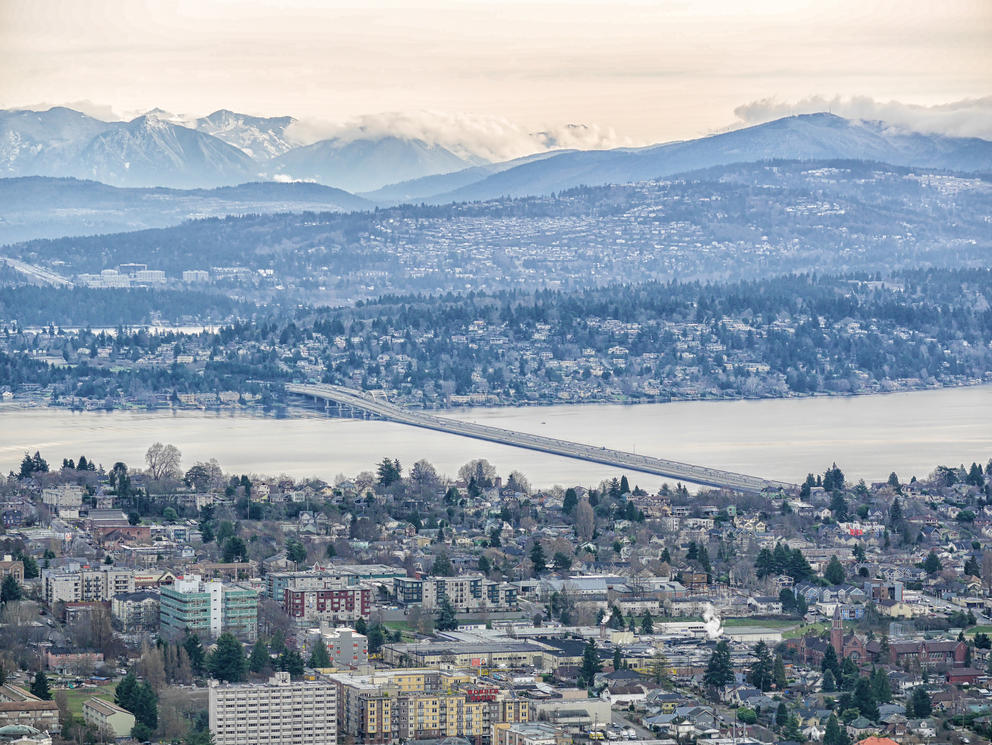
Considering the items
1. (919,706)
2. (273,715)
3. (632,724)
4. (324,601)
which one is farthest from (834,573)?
(273,715)

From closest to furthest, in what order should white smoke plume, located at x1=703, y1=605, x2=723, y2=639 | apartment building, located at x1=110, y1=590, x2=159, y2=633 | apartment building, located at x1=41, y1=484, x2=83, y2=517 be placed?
apartment building, located at x1=110, y1=590, x2=159, y2=633 < white smoke plume, located at x1=703, y1=605, x2=723, y2=639 < apartment building, located at x1=41, y1=484, x2=83, y2=517

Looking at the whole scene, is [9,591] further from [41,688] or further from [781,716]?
[781,716]

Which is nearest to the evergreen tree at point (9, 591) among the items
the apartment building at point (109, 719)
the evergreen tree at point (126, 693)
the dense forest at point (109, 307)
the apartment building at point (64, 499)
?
the evergreen tree at point (126, 693)

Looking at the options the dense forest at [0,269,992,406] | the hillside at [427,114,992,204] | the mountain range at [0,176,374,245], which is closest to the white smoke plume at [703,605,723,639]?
the dense forest at [0,269,992,406]

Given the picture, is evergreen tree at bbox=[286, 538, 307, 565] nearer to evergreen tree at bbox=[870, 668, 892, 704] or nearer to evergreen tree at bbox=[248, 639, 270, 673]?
evergreen tree at bbox=[248, 639, 270, 673]

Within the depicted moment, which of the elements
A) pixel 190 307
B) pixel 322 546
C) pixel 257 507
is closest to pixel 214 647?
A: pixel 322 546

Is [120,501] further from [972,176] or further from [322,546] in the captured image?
[972,176]
